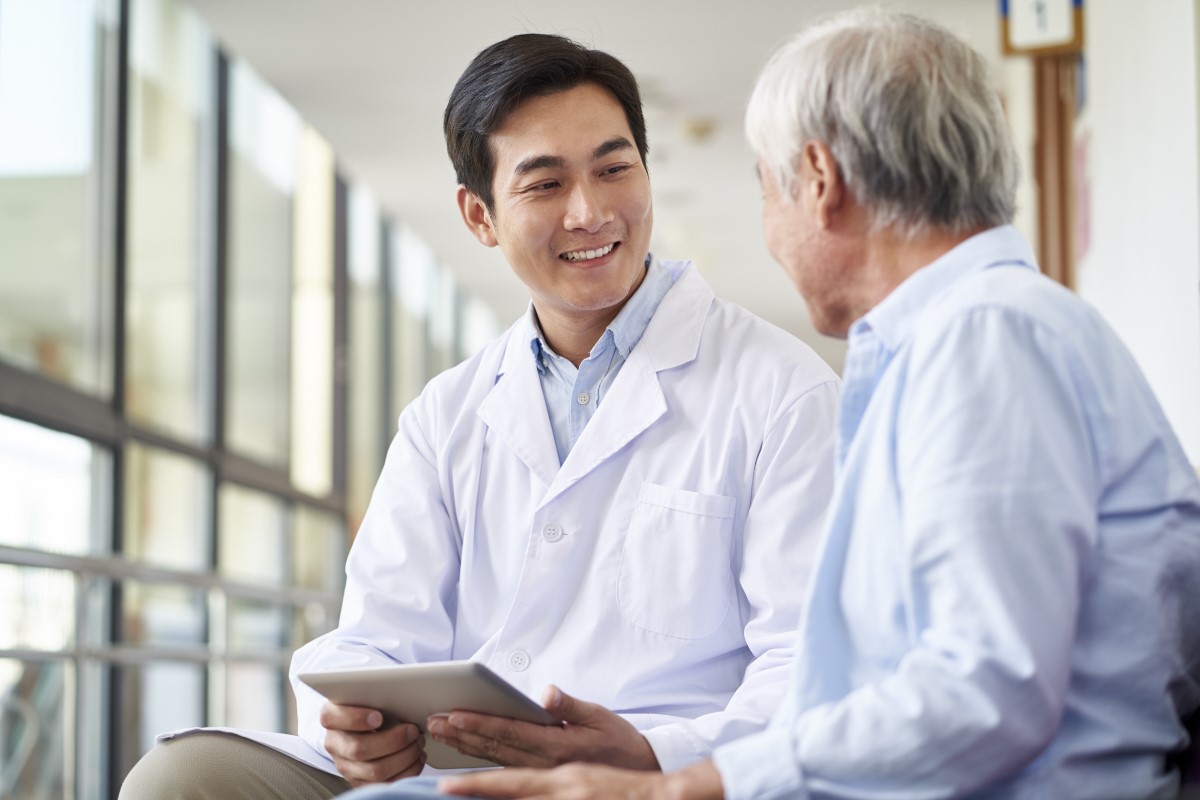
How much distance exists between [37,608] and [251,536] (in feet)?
9.29

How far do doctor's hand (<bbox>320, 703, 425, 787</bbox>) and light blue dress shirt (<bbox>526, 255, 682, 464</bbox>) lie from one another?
491mm

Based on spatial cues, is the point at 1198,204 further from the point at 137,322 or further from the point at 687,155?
the point at 687,155

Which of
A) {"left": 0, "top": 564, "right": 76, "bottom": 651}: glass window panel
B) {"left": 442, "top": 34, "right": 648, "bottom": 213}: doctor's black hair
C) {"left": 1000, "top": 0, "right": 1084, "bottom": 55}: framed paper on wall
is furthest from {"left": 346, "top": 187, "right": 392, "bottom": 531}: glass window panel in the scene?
{"left": 442, "top": 34, "right": 648, "bottom": 213}: doctor's black hair

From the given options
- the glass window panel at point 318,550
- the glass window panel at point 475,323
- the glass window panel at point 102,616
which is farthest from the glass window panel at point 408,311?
the glass window panel at point 102,616

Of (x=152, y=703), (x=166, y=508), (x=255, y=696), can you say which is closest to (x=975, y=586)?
(x=152, y=703)

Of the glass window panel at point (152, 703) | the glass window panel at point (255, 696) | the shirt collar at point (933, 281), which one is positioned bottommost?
the glass window panel at point (255, 696)

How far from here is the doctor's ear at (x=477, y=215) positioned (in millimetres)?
2213

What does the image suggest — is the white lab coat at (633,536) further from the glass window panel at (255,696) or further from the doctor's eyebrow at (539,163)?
the glass window panel at (255,696)

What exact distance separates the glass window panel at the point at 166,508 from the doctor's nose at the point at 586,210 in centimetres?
328

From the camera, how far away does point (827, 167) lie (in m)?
1.22

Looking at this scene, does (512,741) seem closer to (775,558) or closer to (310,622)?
(775,558)

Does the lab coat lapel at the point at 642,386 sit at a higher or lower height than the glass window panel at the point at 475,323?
lower

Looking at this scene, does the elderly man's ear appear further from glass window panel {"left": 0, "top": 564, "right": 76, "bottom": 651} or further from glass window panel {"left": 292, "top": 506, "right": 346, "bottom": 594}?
glass window panel {"left": 292, "top": 506, "right": 346, "bottom": 594}

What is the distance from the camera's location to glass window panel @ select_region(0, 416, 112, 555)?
12.9ft
